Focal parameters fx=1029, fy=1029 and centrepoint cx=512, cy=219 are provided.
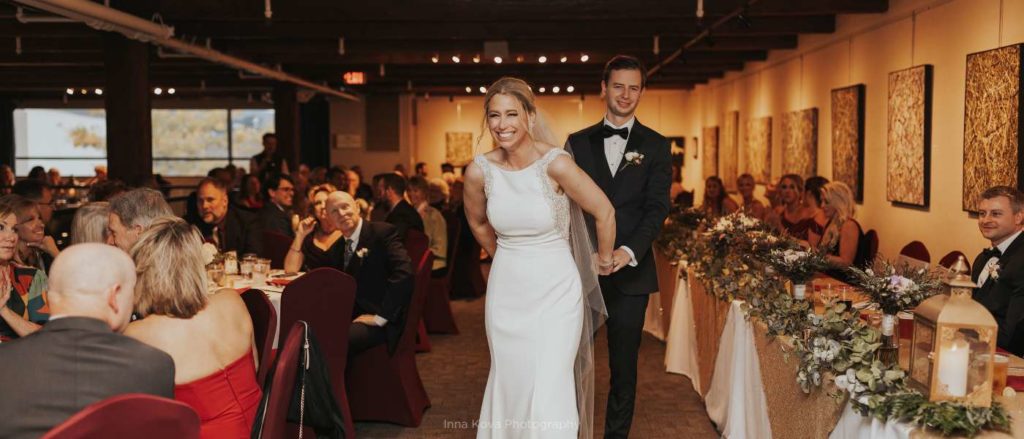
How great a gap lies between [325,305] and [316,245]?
1.79 meters

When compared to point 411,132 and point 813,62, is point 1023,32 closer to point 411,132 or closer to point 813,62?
point 813,62

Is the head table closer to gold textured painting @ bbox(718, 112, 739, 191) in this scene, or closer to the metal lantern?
the metal lantern

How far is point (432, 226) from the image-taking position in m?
9.88

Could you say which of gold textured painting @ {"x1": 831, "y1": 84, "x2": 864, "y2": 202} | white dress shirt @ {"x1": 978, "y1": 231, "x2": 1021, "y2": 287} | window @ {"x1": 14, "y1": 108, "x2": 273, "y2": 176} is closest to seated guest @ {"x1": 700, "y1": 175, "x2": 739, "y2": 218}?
gold textured painting @ {"x1": 831, "y1": 84, "x2": 864, "y2": 202}

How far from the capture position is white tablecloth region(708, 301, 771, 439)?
475 cm

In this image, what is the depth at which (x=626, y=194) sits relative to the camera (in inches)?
181

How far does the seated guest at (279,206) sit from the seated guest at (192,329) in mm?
4878

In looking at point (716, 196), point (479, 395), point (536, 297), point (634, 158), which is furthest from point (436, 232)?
point (536, 297)

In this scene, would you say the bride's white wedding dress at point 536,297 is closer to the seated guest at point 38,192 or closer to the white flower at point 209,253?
the white flower at point 209,253

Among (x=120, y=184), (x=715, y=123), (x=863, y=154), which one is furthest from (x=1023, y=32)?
(x=715, y=123)

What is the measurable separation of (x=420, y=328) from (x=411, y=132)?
1797 cm

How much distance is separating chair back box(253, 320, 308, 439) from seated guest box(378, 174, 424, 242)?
525 centimetres

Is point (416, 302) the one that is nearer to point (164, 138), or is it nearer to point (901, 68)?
point (901, 68)

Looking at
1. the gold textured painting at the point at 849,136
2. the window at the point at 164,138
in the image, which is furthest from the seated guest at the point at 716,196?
the window at the point at 164,138
